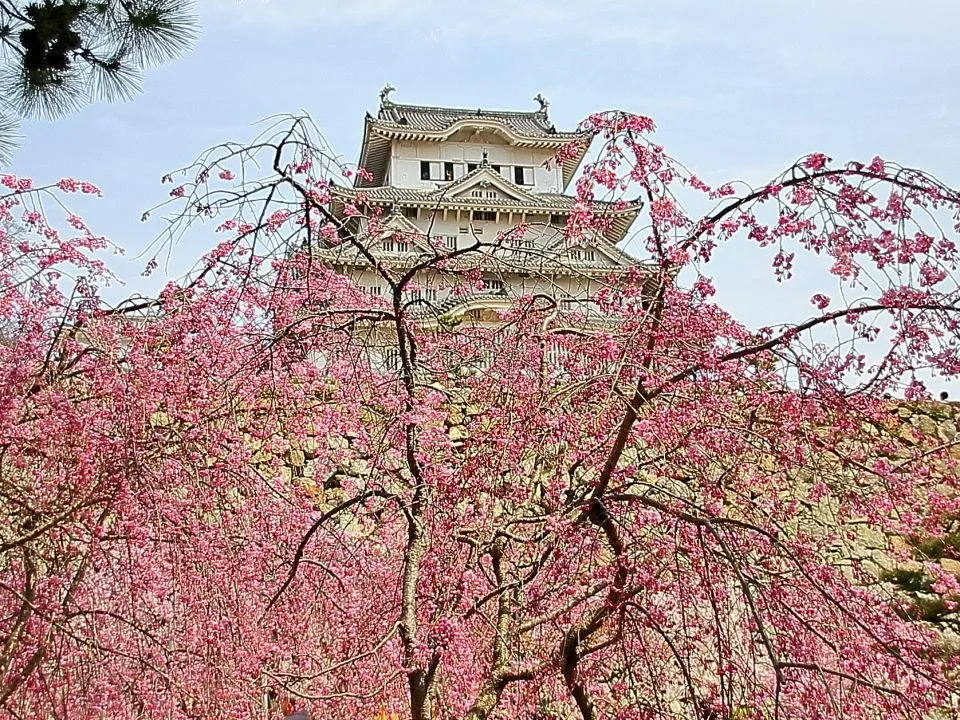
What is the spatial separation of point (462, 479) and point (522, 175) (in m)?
15.3

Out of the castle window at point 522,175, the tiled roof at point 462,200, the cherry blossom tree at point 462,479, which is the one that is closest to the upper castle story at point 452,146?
the castle window at point 522,175

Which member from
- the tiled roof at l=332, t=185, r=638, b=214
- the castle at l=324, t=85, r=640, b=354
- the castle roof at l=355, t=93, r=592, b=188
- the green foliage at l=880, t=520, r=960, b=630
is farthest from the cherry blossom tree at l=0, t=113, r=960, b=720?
the castle roof at l=355, t=93, r=592, b=188

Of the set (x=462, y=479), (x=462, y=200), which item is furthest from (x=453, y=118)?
(x=462, y=479)

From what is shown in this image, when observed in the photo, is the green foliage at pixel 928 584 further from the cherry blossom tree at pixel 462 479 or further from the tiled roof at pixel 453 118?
the tiled roof at pixel 453 118

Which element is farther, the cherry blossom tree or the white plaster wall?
the white plaster wall

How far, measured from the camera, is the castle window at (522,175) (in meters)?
17.5

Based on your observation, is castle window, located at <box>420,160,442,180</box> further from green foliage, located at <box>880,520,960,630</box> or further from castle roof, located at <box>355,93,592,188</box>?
green foliage, located at <box>880,520,960,630</box>

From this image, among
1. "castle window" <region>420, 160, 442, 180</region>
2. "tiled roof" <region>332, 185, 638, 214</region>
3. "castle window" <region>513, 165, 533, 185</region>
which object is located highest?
"castle window" <region>513, 165, 533, 185</region>

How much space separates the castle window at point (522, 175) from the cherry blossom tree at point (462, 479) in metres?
14.2

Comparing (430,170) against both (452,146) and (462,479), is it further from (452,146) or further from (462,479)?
(462,479)

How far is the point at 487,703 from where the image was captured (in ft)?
10.8

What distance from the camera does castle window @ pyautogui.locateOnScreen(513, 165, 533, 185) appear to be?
17500 mm

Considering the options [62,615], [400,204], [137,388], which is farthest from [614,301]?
[400,204]

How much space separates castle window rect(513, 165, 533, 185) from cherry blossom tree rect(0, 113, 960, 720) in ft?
46.5
